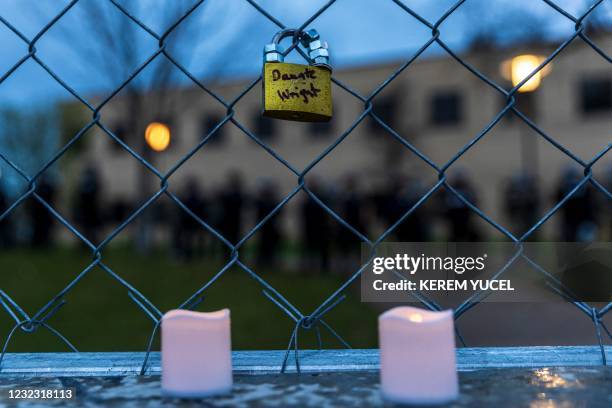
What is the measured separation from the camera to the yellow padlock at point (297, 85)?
803 mm

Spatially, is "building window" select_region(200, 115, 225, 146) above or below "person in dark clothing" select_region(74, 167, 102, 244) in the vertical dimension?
above

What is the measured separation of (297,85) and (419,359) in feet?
1.40

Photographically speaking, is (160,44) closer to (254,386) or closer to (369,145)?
(254,386)

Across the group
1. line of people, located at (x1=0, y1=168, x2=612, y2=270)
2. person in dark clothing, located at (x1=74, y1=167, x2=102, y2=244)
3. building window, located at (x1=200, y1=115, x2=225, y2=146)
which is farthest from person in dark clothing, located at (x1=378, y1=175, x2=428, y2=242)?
building window, located at (x1=200, y1=115, x2=225, y2=146)

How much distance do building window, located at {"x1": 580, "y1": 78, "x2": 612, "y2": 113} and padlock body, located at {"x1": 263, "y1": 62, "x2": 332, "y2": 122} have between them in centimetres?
1838

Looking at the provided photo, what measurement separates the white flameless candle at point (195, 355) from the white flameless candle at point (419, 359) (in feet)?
0.56

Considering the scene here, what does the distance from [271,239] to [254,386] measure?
7923 mm

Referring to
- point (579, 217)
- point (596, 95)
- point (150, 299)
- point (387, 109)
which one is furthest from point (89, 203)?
point (596, 95)

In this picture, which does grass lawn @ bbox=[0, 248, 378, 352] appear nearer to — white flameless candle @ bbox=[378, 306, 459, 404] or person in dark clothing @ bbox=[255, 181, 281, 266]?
person in dark clothing @ bbox=[255, 181, 281, 266]

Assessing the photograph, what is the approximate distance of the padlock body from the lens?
0.80 meters

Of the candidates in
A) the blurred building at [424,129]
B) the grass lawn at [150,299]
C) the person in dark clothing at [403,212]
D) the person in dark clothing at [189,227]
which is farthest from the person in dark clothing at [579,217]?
the blurred building at [424,129]

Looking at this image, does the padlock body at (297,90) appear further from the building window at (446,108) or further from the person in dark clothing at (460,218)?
the building window at (446,108)

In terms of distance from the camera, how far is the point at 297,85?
0.81 metres

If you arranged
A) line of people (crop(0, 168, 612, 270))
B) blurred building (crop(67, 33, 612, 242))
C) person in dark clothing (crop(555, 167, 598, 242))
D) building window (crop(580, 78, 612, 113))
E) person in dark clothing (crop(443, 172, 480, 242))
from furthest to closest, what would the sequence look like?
blurred building (crop(67, 33, 612, 242)), building window (crop(580, 78, 612, 113)), line of people (crop(0, 168, 612, 270)), person in dark clothing (crop(555, 167, 598, 242)), person in dark clothing (crop(443, 172, 480, 242))
